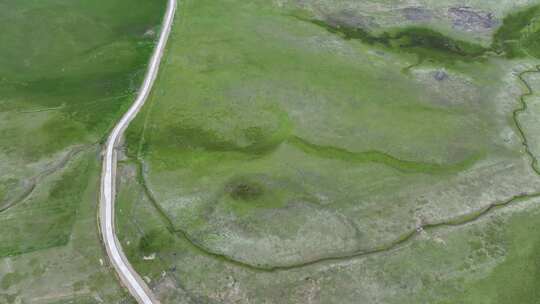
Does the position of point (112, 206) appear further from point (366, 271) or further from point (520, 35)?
point (520, 35)

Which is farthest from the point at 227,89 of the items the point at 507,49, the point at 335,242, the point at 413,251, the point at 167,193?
the point at 507,49

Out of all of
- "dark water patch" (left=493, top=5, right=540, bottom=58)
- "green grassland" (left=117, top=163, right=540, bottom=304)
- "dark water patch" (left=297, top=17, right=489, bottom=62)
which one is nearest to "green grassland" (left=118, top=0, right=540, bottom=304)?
"green grassland" (left=117, top=163, right=540, bottom=304)

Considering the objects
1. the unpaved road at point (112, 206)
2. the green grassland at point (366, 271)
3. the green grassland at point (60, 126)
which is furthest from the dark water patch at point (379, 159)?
the green grassland at point (60, 126)

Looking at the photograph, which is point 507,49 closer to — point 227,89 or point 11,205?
point 227,89

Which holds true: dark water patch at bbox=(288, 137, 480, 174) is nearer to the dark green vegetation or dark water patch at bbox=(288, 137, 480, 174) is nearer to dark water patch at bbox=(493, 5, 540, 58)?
the dark green vegetation

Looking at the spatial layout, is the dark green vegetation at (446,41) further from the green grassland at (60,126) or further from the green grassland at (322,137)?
the green grassland at (60,126)
